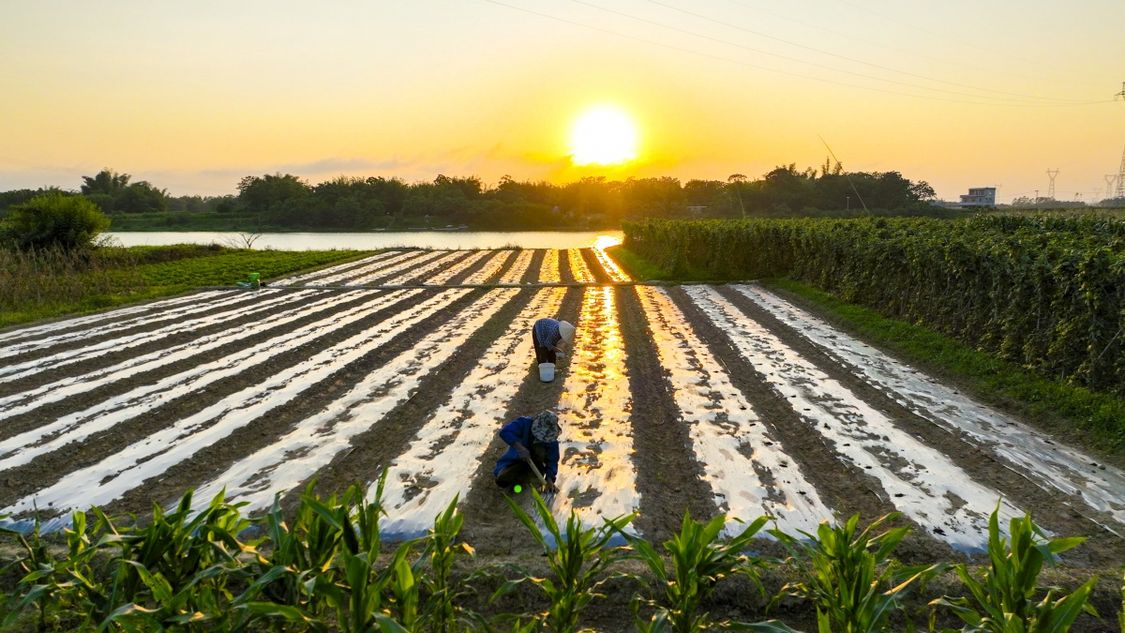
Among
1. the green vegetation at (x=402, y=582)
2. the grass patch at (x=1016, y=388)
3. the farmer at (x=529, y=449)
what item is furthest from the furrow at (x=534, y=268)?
the green vegetation at (x=402, y=582)

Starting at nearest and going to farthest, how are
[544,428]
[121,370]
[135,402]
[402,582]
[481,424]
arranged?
[402,582], [544,428], [481,424], [135,402], [121,370]

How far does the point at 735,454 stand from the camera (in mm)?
6070

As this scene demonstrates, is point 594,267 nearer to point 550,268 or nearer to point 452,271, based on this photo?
point 550,268

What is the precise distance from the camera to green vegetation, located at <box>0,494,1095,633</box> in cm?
277

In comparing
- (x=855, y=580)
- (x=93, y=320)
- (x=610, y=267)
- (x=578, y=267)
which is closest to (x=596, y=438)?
(x=855, y=580)

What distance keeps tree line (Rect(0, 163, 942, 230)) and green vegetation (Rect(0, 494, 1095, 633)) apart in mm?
55493

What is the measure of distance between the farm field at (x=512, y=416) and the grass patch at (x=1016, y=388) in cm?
34

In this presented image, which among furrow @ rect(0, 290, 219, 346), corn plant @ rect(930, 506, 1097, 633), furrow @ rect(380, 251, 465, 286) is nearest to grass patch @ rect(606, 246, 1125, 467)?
corn plant @ rect(930, 506, 1097, 633)

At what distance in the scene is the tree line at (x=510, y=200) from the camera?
2341 inches

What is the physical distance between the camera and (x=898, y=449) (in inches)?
244

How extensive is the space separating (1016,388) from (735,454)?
13.6 feet

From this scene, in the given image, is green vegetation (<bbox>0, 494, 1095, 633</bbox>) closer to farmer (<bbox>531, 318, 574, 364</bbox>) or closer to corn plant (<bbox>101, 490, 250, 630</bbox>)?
corn plant (<bbox>101, 490, 250, 630</bbox>)

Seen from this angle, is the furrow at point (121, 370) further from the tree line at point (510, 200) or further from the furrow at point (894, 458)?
the tree line at point (510, 200)

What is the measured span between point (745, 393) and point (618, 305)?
26.1 ft
